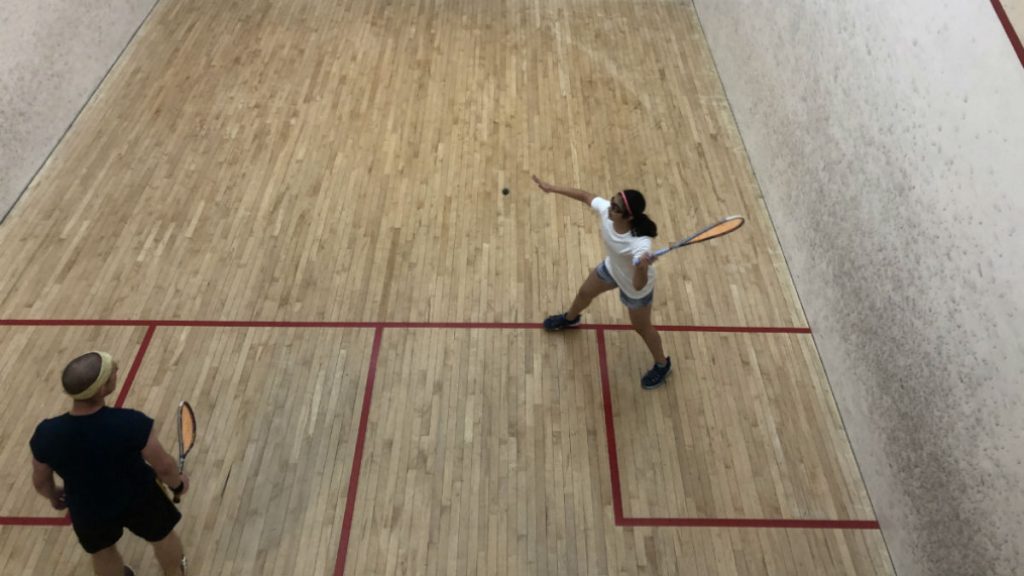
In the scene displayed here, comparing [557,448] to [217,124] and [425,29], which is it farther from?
[425,29]

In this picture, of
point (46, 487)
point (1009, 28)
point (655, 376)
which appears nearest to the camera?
point (46, 487)

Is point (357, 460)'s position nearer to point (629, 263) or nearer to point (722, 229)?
point (629, 263)

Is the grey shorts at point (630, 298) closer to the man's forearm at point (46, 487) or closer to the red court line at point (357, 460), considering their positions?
the red court line at point (357, 460)

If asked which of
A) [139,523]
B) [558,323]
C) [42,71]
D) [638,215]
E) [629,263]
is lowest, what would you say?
[558,323]

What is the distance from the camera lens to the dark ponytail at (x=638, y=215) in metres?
2.74

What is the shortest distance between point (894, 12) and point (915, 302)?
52.2 inches

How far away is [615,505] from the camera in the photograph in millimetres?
3023

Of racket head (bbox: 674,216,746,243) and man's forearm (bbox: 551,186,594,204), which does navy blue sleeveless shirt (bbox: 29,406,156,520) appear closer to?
man's forearm (bbox: 551,186,594,204)

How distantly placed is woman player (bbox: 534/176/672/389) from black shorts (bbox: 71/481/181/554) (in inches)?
73.3

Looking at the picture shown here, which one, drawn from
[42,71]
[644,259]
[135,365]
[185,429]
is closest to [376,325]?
[135,365]

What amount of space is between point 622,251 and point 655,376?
0.82m

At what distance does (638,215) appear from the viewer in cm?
277

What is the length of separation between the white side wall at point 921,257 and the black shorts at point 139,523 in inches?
107

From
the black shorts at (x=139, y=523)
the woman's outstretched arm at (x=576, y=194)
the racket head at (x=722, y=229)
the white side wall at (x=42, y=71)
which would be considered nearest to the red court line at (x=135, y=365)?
the black shorts at (x=139, y=523)
